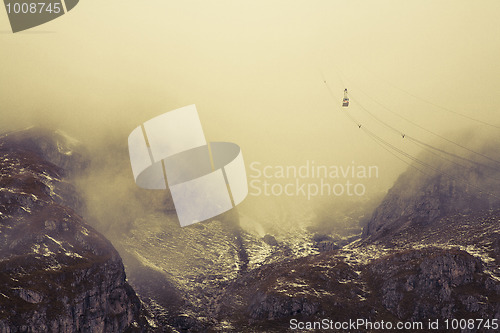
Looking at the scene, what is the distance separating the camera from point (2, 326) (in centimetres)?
18300

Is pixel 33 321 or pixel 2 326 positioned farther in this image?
pixel 33 321

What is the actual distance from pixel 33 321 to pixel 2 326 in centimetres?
1790

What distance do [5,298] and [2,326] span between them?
60.7 ft

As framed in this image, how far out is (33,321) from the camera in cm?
Answer: 19988

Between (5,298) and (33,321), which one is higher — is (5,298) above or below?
above

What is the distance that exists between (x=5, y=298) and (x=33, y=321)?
16090 mm

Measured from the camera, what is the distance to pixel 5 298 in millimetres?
198500

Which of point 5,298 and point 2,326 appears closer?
point 2,326
